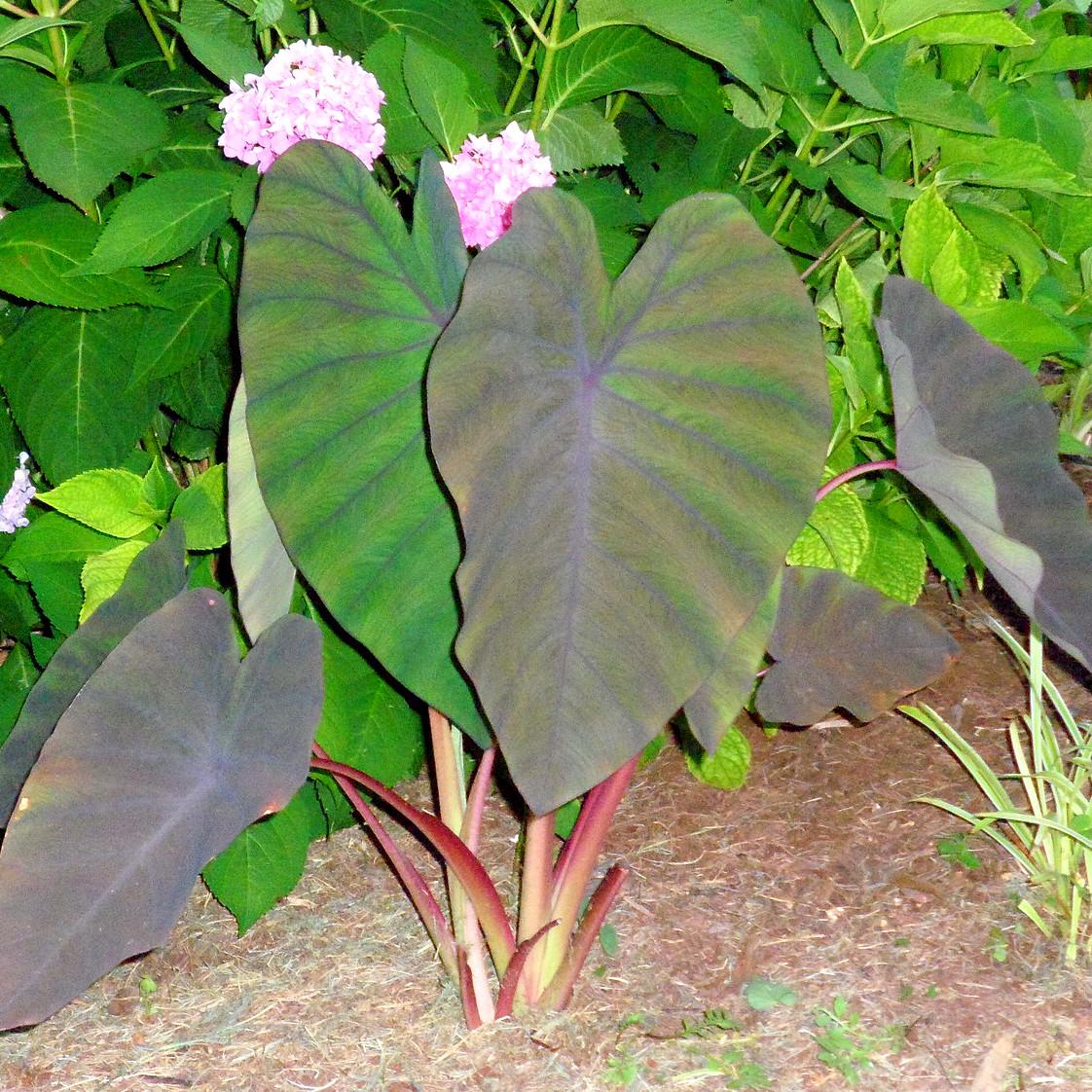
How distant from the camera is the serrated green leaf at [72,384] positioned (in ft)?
4.81

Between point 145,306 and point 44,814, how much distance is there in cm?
72

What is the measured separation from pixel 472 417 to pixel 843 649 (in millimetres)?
481

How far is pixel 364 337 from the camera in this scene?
1.06 m

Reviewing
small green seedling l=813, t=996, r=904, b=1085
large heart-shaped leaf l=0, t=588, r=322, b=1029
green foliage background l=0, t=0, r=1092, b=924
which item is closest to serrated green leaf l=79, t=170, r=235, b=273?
green foliage background l=0, t=0, r=1092, b=924

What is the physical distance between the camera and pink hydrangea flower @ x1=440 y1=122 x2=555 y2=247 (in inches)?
44.2

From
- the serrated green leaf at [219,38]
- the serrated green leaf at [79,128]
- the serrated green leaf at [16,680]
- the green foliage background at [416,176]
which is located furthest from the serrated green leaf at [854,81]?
the serrated green leaf at [16,680]

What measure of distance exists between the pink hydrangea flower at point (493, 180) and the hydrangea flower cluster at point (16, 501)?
69cm

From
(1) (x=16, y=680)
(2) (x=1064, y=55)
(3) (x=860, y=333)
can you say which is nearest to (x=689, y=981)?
(3) (x=860, y=333)

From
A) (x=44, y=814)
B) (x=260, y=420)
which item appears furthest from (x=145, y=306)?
(x=44, y=814)

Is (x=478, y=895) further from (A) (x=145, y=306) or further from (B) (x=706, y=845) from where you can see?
(A) (x=145, y=306)

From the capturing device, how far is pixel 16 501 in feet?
4.91

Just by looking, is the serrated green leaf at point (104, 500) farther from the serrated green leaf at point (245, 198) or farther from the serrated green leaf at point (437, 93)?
the serrated green leaf at point (437, 93)

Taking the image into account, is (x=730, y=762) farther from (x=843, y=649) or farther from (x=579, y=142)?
(x=579, y=142)

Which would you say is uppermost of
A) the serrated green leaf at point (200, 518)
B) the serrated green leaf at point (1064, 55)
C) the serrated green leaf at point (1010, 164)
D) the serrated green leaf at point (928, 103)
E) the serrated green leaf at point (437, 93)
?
the serrated green leaf at point (437, 93)
